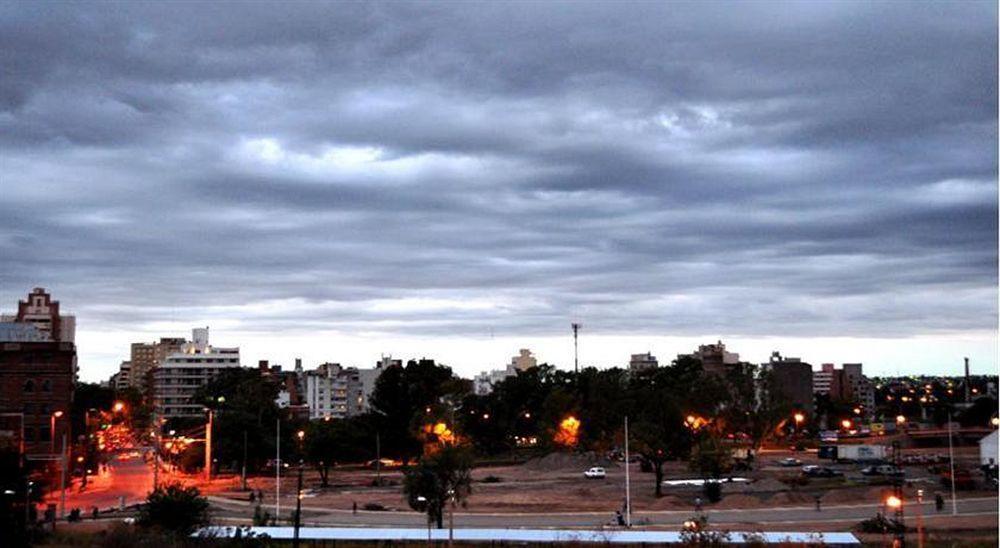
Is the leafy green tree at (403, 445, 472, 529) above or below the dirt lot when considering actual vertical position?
above

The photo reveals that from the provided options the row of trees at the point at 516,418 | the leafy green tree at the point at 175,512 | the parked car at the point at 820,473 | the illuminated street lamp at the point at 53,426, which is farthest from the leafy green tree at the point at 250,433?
the leafy green tree at the point at 175,512

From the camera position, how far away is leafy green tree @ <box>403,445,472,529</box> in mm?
55469

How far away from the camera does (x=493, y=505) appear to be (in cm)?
7394

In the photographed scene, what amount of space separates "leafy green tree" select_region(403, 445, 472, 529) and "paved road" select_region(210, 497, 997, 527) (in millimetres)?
3683

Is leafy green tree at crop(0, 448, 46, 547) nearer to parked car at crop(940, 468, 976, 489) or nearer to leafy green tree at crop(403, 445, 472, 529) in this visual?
leafy green tree at crop(403, 445, 472, 529)

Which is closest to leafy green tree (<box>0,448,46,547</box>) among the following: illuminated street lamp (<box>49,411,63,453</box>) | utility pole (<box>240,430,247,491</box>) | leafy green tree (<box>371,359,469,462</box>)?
illuminated street lamp (<box>49,411,63,453</box>)

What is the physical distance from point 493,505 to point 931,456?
6107 cm

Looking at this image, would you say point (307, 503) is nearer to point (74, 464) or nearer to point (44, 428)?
point (44, 428)

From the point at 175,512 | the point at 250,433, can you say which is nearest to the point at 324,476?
the point at 250,433

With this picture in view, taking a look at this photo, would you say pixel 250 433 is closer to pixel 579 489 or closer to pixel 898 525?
pixel 579 489

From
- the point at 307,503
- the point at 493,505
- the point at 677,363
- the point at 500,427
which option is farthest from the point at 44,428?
the point at 677,363

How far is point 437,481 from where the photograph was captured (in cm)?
5622

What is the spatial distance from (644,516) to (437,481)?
54.4ft

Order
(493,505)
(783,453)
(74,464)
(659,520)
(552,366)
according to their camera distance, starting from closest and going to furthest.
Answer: (659,520)
(493,505)
(74,464)
(783,453)
(552,366)
